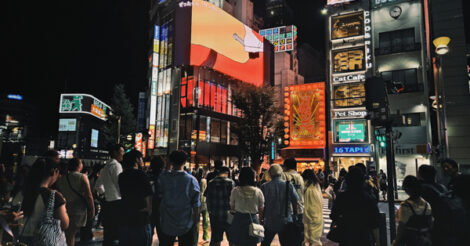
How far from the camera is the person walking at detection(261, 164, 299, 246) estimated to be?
17.5 ft

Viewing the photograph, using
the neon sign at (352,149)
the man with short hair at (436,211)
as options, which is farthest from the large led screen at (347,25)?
the man with short hair at (436,211)

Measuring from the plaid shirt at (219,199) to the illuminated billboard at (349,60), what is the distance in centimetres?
3036

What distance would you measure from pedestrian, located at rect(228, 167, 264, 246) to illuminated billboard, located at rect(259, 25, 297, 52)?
66822 millimetres

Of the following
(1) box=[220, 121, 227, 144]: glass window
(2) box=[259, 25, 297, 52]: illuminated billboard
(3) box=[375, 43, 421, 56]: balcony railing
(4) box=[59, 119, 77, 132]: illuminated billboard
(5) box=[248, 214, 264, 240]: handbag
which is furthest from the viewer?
(2) box=[259, 25, 297, 52]: illuminated billboard

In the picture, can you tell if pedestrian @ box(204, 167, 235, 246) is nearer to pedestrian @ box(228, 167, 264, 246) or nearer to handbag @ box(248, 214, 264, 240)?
pedestrian @ box(228, 167, 264, 246)

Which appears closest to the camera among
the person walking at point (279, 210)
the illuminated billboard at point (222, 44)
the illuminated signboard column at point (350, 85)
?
the person walking at point (279, 210)

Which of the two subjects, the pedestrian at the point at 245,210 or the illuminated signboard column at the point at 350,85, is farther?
the illuminated signboard column at the point at 350,85

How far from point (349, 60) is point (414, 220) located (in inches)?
1248

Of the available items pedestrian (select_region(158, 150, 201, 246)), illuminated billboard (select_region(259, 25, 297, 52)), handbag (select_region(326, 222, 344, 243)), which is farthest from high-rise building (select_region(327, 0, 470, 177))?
illuminated billboard (select_region(259, 25, 297, 52))

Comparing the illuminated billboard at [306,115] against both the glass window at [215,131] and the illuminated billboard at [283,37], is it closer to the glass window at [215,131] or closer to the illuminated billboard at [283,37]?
the glass window at [215,131]

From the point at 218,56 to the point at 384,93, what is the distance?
36794 mm

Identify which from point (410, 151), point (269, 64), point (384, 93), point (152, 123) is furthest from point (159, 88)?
point (384, 93)

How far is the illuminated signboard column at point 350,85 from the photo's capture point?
31.7 m

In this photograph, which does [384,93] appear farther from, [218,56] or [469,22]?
[218,56]
